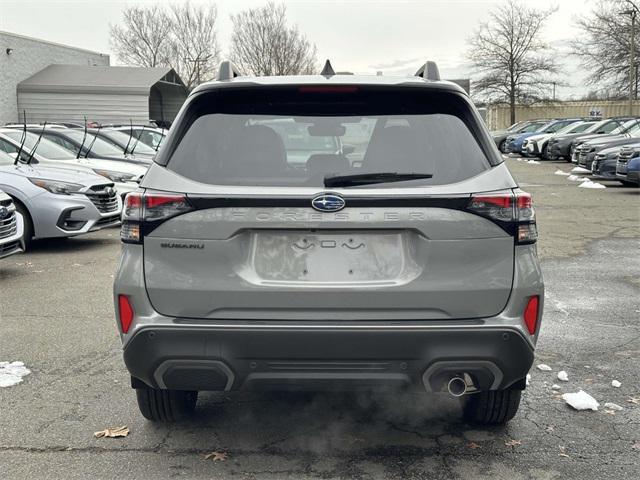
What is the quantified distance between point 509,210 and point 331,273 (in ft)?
2.69

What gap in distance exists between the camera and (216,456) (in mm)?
3525

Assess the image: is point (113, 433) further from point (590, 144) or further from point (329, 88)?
point (590, 144)

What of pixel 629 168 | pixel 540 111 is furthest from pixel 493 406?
pixel 540 111

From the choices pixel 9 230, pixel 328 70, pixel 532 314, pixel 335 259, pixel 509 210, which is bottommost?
pixel 9 230

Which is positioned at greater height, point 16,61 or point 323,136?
point 16,61

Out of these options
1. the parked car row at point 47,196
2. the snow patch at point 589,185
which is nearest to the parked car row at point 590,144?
the snow patch at point 589,185

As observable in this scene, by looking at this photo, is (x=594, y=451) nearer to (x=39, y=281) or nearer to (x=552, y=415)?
(x=552, y=415)

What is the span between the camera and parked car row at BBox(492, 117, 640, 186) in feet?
57.2

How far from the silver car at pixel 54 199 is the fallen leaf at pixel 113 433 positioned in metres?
5.95

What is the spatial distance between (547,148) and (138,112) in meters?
19.4

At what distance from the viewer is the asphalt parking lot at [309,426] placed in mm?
3404

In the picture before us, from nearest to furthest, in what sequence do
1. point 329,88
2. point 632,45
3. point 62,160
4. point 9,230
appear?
point 329,88, point 9,230, point 62,160, point 632,45

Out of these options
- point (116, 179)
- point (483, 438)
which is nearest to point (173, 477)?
point (483, 438)

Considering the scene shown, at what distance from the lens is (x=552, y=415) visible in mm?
4035
